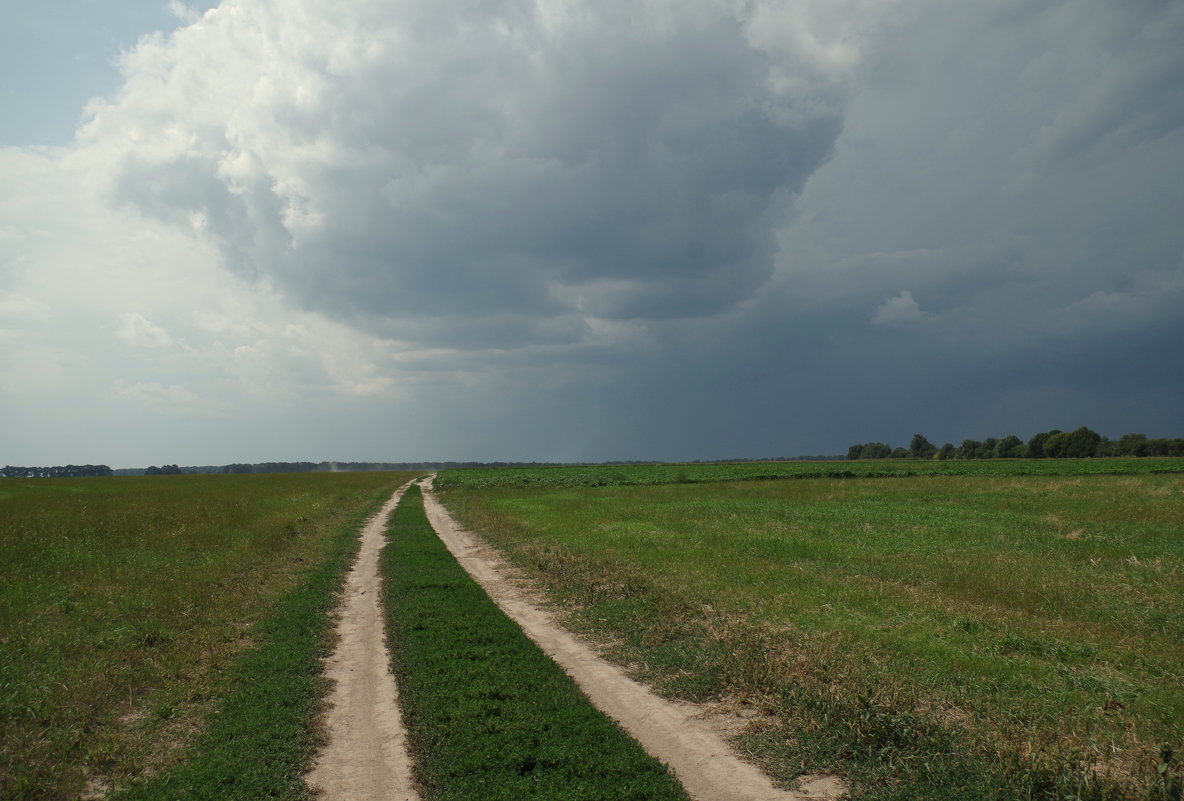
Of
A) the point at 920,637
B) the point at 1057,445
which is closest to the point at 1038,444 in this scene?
the point at 1057,445

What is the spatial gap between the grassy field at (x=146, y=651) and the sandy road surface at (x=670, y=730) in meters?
3.66

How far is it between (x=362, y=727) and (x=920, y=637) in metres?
8.75

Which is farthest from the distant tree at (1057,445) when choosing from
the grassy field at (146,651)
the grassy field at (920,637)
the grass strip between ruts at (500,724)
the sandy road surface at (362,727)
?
the sandy road surface at (362,727)

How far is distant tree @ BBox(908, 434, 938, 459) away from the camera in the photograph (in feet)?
588

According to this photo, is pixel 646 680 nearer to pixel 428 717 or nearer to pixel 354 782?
pixel 428 717

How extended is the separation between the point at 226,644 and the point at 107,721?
123 inches

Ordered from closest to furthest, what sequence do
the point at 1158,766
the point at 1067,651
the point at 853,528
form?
the point at 1158,766 → the point at 1067,651 → the point at 853,528

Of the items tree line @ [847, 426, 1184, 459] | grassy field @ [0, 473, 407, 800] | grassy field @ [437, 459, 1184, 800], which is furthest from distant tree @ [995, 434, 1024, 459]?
grassy field @ [0, 473, 407, 800]

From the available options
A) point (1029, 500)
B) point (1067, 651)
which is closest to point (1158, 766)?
point (1067, 651)

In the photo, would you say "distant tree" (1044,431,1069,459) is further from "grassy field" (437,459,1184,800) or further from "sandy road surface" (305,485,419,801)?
"sandy road surface" (305,485,419,801)

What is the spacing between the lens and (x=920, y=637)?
1053 cm

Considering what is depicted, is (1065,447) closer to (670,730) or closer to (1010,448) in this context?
(1010,448)

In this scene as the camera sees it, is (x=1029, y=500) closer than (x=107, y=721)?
No

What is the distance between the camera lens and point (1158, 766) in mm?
5785
